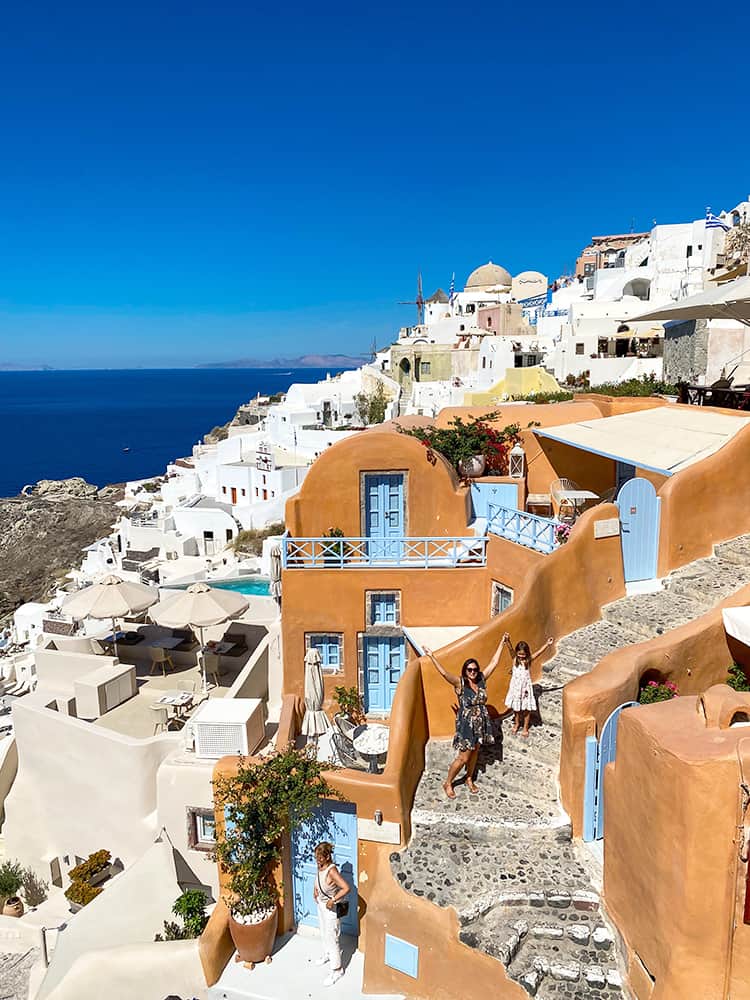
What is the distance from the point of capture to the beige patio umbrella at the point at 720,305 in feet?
41.0

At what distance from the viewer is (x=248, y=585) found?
24.8 m

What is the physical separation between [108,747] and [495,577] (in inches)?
340

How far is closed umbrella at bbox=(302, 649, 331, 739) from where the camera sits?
11203mm

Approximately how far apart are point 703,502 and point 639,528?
4.48ft

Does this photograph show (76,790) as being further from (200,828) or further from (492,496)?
(492,496)

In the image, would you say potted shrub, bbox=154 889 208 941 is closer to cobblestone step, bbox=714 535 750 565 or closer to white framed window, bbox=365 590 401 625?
white framed window, bbox=365 590 401 625

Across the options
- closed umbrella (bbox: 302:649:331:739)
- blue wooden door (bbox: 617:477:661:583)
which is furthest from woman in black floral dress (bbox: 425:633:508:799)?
blue wooden door (bbox: 617:477:661:583)

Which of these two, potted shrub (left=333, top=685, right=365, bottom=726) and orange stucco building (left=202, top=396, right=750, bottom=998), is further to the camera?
potted shrub (left=333, top=685, right=365, bottom=726)

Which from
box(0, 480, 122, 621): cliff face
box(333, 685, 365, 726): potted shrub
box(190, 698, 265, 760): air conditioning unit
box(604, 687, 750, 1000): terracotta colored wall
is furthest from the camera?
box(0, 480, 122, 621): cliff face

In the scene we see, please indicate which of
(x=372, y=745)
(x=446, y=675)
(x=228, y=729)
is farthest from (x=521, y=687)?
(x=228, y=729)

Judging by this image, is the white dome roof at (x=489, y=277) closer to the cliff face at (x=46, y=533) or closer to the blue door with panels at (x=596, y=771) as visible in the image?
the cliff face at (x=46, y=533)

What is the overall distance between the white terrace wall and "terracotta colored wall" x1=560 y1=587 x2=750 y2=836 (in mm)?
8299

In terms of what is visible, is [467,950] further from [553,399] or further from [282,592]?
[553,399]

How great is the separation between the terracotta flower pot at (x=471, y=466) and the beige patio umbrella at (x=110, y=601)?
9058 mm
